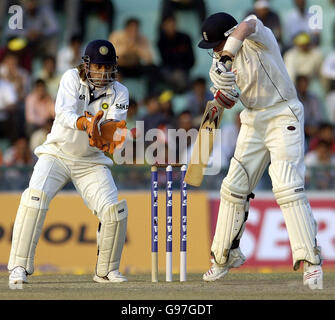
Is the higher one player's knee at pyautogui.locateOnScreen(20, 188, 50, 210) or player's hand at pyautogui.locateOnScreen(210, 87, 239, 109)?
player's hand at pyautogui.locateOnScreen(210, 87, 239, 109)

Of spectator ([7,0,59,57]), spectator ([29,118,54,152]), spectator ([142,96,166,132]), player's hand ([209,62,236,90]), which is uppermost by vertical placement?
spectator ([7,0,59,57])

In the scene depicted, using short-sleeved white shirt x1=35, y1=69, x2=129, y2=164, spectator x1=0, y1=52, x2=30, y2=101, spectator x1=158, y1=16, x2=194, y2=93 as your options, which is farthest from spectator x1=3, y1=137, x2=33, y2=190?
short-sleeved white shirt x1=35, y1=69, x2=129, y2=164

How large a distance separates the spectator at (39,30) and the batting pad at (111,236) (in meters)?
5.27

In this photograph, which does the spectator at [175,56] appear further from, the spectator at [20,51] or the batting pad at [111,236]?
the batting pad at [111,236]

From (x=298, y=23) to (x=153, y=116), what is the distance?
236 centimetres

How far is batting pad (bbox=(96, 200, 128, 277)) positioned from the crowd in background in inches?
142

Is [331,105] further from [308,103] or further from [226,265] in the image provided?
[226,265]

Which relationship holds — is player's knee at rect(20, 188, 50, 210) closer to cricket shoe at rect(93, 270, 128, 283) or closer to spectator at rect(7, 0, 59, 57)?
cricket shoe at rect(93, 270, 128, 283)

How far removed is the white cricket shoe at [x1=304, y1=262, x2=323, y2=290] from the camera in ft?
21.9

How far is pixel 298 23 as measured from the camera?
12.1m

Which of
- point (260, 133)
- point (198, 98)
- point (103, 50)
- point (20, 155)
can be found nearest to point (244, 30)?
point (260, 133)

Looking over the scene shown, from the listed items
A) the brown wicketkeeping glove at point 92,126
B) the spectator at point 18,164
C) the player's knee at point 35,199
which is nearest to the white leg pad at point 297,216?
the brown wicketkeeping glove at point 92,126

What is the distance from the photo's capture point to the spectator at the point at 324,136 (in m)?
10.8

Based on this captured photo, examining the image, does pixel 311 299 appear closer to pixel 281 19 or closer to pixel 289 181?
pixel 289 181
